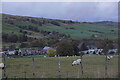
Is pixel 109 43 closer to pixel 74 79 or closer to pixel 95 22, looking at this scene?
pixel 74 79

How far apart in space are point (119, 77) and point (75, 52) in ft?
92.2

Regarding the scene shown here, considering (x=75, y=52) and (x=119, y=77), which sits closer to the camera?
(x=119, y=77)

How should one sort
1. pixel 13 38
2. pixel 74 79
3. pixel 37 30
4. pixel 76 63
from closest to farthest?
pixel 74 79 → pixel 76 63 → pixel 13 38 → pixel 37 30

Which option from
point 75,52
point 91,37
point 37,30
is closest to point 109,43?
point 91,37

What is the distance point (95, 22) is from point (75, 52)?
3386 inches

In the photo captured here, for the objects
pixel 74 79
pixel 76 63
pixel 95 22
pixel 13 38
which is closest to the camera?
pixel 74 79

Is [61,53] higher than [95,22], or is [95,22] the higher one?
[95,22]

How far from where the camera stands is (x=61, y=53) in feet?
123

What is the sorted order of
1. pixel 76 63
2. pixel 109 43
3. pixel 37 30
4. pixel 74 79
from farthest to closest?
pixel 37 30 < pixel 109 43 < pixel 76 63 < pixel 74 79

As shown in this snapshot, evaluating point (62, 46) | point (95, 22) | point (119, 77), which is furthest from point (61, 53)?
point (95, 22)

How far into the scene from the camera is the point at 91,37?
82.5m

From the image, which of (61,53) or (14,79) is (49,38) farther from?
(14,79)

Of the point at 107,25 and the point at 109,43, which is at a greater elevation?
the point at 107,25

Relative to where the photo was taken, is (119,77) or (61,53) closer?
(119,77)
